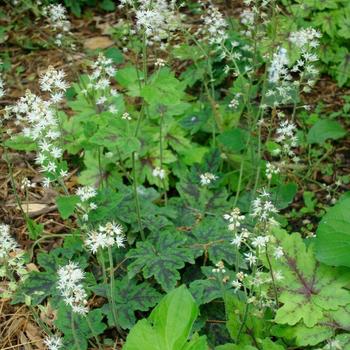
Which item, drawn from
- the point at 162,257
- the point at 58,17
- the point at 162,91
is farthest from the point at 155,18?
the point at 162,257

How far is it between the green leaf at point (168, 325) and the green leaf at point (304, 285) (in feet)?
1.40

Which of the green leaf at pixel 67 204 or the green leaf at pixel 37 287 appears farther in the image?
the green leaf at pixel 37 287

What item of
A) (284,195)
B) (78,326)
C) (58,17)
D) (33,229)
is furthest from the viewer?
(58,17)

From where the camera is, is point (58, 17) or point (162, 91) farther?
point (58, 17)

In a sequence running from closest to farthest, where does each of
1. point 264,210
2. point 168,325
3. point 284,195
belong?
point 168,325 < point 264,210 < point 284,195

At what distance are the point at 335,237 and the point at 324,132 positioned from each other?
1.09 meters

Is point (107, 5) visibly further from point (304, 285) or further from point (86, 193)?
point (304, 285)

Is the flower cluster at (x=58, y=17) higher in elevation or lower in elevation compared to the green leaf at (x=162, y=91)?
lower

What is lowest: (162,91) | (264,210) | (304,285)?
(304,285)

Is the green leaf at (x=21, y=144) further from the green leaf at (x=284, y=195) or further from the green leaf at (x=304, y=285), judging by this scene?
the green leaf at (x=304, y=285)

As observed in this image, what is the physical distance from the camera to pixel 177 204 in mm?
2957

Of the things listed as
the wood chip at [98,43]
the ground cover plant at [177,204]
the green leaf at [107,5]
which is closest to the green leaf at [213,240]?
the ground cover plant at [177,204]

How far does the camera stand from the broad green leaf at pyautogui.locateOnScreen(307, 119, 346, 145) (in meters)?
3.28

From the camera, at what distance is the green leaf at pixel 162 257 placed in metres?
2.46
